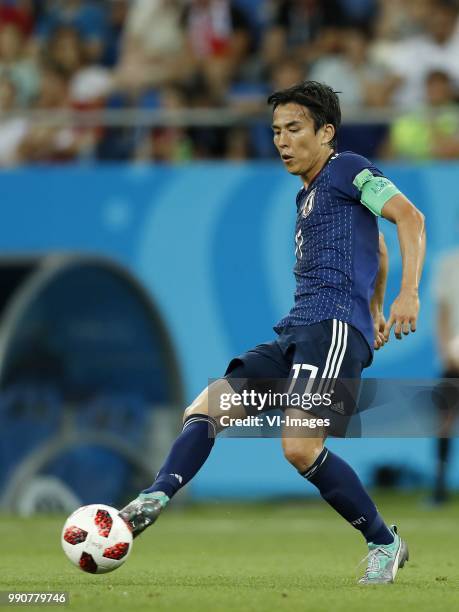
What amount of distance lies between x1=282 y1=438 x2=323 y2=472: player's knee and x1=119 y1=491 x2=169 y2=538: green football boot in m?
0.58

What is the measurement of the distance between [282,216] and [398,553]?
24.4ft

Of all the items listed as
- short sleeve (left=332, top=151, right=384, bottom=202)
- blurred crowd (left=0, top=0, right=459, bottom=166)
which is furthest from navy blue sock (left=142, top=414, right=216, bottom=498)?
blurred crowd (left=0, top=0, right=459, bottom=166)

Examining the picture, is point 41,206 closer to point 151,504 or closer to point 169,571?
point 169,571

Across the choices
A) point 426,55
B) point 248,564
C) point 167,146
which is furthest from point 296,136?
point 426,55

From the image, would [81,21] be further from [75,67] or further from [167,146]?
[167,146]

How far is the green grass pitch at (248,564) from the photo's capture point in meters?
5.87

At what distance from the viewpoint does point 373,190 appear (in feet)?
21.1

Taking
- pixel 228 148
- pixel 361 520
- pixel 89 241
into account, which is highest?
pixel 228 148

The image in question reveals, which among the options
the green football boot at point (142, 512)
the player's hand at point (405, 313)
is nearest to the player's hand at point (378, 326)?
the player's hand at point (405, 313)

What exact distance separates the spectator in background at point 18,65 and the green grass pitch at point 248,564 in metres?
5.12

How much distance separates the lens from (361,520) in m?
6.60

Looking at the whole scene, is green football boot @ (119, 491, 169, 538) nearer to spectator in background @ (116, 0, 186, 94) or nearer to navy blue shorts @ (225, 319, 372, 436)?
navy blue shorts @ (225, 319, 372, 436)

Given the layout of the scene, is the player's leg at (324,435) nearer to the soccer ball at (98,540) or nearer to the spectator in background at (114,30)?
the soccer ball at (98,540)

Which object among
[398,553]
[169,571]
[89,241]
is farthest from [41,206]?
[398,553]
